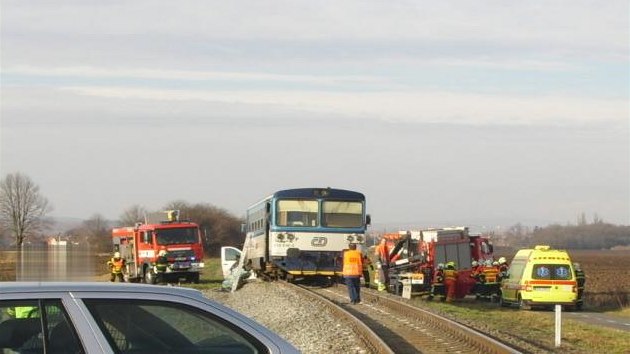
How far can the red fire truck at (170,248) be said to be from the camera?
133ft

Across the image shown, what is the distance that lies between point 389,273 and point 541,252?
6.84 metres

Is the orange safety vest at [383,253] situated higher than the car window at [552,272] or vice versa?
the orange safety vest at [383,253]

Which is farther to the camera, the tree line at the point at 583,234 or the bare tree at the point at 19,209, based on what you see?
the tree line at the point at 583,234

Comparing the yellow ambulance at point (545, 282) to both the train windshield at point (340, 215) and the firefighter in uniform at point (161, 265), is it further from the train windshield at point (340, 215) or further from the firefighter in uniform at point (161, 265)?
the firefighter in uniform at point (161, 265)

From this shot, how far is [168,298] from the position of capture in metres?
5.40

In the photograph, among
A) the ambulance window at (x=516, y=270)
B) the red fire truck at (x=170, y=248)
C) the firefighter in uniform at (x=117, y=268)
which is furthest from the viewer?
the firefighter in uniform at (x=117, y=268)

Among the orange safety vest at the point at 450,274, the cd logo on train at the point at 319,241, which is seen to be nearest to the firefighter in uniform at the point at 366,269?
the cd logo on train at the point at 319,241

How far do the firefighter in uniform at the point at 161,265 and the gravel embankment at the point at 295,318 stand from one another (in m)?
6.26

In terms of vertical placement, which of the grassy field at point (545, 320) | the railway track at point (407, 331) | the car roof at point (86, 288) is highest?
the car roof at point (86, 288)

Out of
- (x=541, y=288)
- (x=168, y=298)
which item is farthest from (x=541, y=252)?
(x=168, y=298)

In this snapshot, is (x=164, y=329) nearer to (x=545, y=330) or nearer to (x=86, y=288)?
(x=86, y=288)

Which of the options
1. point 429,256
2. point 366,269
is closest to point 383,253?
point 366,269

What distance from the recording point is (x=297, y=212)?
32.4m

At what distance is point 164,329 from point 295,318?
51.7 ft
